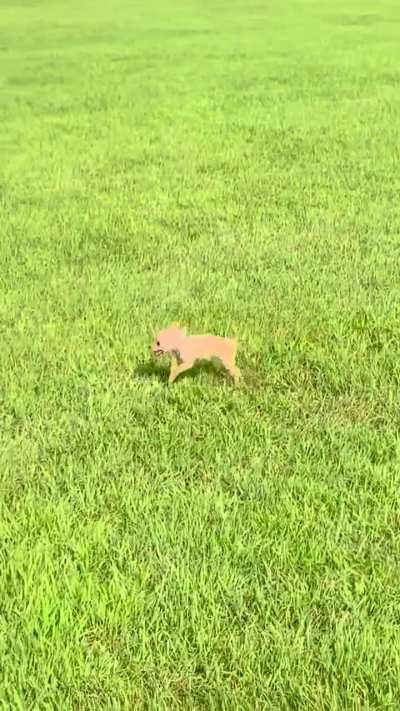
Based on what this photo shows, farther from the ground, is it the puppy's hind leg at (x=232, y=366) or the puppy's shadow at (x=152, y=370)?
the puppy's hind leg at (x=232, y=366)

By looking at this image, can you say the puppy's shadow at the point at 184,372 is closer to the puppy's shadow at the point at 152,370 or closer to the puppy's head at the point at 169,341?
the puppy's shadow at the point at 152,370

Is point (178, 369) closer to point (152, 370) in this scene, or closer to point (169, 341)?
point (169, 341)

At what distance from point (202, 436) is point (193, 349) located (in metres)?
0.43

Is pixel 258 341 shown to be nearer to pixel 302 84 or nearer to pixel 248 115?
pixel 248 115

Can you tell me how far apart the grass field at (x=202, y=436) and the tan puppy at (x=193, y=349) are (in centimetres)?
11

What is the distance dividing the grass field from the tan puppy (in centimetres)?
11

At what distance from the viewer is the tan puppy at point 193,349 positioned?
3502mm

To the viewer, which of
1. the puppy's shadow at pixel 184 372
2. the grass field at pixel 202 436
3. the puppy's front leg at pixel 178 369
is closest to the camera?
the grass field at pixel 202 436

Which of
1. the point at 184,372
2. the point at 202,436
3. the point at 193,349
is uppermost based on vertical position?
the point at 193,349

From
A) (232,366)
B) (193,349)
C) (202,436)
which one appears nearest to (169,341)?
(193,349)

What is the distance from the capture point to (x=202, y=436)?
3.24 metres

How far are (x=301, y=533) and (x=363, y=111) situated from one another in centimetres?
890

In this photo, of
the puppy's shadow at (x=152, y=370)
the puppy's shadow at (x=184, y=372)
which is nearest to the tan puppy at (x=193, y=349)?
the puppy's shadow at (x=184, y=372)

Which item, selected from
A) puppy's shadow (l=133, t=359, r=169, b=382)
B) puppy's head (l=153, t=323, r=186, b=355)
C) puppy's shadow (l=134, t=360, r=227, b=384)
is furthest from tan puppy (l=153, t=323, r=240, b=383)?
puppy's shadow (l=133, t=359, r=169, b=382)
